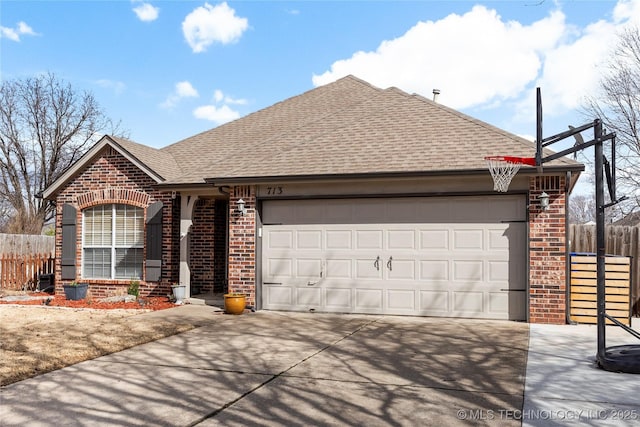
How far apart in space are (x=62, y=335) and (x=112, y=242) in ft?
18.4

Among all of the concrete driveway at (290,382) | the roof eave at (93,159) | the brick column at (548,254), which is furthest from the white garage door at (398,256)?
the roof eave at (93,159)

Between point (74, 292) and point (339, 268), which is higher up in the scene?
point (339, 268)

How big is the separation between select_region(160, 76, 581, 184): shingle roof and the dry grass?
367 cm

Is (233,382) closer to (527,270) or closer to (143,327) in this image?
(143,327)

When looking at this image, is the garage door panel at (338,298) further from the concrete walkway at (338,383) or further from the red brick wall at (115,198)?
the red brick wall at (115,198)

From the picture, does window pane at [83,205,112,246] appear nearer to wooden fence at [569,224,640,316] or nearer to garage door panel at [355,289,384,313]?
garage door panel at [355,289,384,313]

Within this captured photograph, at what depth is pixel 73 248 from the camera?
14320mm

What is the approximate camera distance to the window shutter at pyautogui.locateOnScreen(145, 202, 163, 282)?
44.5 ft

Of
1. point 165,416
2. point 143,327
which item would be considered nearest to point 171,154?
point 143,327

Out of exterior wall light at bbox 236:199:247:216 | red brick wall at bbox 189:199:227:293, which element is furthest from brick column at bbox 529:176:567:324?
red brick wall at bbox 189:199:227:293

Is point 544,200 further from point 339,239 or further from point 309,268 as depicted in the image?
point 309,268

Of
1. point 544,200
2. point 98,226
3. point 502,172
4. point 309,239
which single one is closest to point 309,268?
point 309,239

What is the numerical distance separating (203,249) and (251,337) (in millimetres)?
5710

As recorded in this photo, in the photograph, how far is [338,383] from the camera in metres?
5.97
